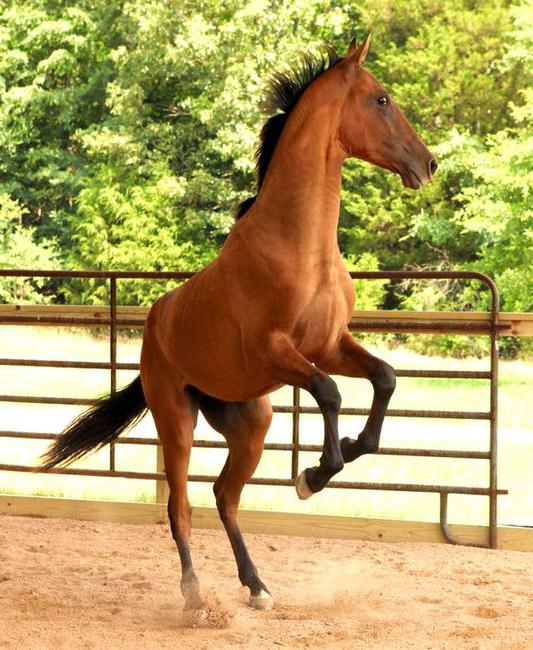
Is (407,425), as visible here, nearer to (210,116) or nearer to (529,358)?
(529,358)

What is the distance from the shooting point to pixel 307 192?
3926 mm

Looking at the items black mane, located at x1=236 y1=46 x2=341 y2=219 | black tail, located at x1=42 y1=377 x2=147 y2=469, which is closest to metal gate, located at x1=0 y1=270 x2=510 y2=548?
black tail, located at x1=42 y1=377 x2=147 y2=469

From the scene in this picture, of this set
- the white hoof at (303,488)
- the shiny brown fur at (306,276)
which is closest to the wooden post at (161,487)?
the shiny brown fur at (306,276)

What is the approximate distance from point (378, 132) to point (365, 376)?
35.9 inches

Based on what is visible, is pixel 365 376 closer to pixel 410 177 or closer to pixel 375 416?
pixel 375 416

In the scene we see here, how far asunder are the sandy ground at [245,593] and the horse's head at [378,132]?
69.5 inches

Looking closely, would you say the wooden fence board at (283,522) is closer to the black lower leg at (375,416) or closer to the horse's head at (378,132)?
the black lower leg at (375,416)

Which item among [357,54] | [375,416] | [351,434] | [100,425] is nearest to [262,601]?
[375,416]

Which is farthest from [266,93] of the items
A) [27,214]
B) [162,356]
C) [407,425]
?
[27,214]

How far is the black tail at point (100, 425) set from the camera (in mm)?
5020

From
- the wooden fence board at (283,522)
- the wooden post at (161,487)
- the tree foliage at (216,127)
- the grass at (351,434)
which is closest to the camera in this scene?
the wooden fence board at (283,522)

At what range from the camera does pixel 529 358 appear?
63.4 ft

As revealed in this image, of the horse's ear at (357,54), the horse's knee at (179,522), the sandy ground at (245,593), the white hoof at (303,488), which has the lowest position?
the sandy ground at (245,593)

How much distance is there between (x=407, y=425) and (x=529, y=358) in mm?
5870
